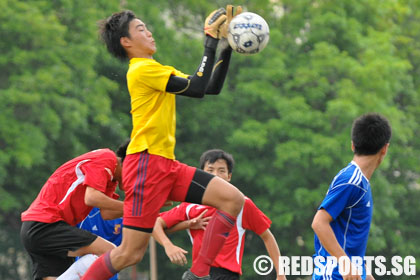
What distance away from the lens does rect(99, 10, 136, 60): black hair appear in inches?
251

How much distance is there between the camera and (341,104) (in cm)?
2308

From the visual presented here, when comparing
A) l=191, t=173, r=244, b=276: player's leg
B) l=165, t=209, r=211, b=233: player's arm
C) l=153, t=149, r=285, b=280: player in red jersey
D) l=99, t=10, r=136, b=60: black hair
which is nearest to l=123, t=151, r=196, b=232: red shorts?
l=191, t=173, r=244, b=276: player's leg

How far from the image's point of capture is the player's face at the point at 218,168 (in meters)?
8.03

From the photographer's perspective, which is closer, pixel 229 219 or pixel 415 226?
pixel 229 219

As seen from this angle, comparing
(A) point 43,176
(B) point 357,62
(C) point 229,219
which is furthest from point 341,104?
(C) point 229,219

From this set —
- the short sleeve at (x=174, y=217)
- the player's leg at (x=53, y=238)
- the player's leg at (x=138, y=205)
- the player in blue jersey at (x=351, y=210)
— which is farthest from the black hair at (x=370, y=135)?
the player's leg at (x=53, y=238)

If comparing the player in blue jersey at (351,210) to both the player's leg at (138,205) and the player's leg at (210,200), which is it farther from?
the player's leg at (138,205)

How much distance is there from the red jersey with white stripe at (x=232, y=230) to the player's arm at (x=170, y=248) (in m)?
0.10

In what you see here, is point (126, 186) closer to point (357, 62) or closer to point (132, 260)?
point (132, 260)

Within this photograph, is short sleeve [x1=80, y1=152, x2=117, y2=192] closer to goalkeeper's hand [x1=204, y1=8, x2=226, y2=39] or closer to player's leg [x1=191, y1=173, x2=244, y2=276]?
player's leg [x1=191, y1=173, x2=244, y2=276]

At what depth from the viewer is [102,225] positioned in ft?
26.5

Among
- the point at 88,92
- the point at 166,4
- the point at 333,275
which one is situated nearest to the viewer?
the point at 333,275

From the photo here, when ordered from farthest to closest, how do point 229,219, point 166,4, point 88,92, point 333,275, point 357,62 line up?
point 166,4
point 357,62
point 88,92
point 229,219
point 333,275

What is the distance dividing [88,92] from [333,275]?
17295 millimetres
